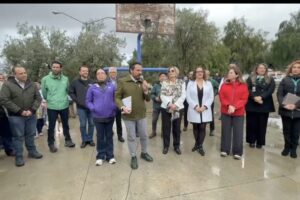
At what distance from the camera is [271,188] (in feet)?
12.6

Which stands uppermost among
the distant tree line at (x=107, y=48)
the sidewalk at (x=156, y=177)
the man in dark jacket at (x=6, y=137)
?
the distant tree line at (x=107, y=48)

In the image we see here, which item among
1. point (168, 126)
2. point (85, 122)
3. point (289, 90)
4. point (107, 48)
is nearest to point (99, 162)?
point (85, 122)

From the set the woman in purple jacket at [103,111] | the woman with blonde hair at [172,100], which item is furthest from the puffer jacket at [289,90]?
the woman in purple jacket at [103,111]

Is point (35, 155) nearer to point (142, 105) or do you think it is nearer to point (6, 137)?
point (6, 137)

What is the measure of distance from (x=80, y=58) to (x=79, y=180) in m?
18.2

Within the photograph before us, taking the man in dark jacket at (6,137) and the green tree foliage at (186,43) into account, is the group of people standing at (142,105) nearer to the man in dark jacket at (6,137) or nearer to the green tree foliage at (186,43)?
the man in dark jacket at (6,137)

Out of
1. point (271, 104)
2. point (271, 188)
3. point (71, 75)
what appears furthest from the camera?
point (71, 75)

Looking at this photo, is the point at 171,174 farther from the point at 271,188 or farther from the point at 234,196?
the point at 271,188

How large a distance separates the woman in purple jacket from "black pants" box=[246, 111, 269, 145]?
2.73 m

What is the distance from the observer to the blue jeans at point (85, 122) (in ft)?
18.6

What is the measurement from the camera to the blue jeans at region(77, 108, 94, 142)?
5.68m

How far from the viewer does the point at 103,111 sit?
183 inches

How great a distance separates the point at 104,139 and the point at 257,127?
9.78ft

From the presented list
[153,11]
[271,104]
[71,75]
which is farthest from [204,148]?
[71,75]
